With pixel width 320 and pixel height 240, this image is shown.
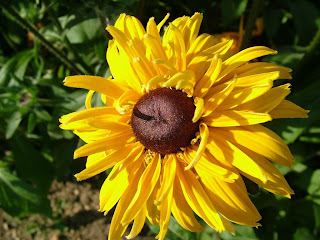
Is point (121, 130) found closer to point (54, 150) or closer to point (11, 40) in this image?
point (54, 150)

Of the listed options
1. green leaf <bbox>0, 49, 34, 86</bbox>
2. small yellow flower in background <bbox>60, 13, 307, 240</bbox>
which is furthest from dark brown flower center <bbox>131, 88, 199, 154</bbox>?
green leaf <bbox>0, 49, 34, 86</bbox>

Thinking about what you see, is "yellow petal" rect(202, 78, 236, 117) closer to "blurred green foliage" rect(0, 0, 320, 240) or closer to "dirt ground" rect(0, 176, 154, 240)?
"blurred green foliage" rect(0, 0, 320, 240)

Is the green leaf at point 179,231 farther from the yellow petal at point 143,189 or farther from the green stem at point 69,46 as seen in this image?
the green stem at point 69,46

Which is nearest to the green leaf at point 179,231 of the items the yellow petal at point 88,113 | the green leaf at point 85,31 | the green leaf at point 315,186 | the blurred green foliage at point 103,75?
the blurred green foliage at point 103,75

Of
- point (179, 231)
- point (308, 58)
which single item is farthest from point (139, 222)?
point (308, 58)

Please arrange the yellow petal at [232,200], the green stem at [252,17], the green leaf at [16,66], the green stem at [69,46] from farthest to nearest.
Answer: the green leaf at [16,66]
the green stem at [69,46]
the green stem at [252,17]
the yellow petal at [232,200]

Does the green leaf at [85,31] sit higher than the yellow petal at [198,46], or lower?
lower
